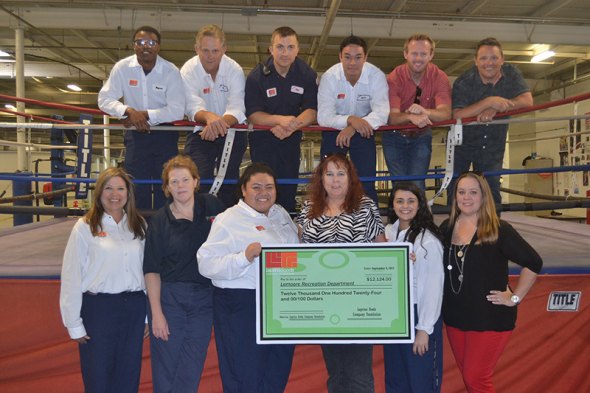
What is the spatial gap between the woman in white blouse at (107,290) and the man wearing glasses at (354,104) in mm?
1619

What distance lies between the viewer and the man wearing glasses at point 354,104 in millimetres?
3402

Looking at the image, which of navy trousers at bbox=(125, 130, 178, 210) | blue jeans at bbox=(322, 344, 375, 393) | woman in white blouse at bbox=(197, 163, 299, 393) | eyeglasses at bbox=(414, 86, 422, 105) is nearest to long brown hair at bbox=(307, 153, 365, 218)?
woman in white blouse at bbox=(197, 163, 299, 393)

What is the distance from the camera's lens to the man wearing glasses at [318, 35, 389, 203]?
3.40m

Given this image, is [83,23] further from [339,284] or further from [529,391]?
[529,391]

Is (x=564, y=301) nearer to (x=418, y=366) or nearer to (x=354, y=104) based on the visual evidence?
(x=418, y=366)

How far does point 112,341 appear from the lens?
2502 millimetres

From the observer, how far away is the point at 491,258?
98.7 inches

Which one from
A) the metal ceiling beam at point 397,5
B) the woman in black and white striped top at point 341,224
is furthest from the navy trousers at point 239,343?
the metal ceiling beam at point 397,5

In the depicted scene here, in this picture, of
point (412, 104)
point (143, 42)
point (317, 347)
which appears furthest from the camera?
point (412, 104)

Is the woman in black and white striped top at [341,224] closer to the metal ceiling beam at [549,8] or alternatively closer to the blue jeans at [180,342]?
the blue jeans at [180,342]

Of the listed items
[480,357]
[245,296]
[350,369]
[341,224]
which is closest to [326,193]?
[341,224]

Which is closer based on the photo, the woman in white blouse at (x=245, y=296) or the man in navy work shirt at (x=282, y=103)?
the woman in white blouse at (x=245, y=296)

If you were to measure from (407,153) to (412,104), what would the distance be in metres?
0.39

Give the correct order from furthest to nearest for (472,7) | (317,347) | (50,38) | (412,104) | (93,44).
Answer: (93,44)
(50,38)
(472,7)
(412,104)
(317,347)
